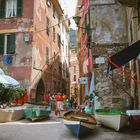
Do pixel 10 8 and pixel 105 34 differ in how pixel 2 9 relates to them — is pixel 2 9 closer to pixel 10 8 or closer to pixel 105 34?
pixel 10 8

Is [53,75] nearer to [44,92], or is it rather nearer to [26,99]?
[44,92]

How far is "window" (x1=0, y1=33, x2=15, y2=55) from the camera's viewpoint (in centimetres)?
2188

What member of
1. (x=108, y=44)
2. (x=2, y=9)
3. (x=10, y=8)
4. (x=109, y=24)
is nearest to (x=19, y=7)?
(x=10, y=8)

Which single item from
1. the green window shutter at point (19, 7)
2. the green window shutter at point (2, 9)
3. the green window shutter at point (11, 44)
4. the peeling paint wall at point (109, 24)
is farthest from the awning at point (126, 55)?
the green window shutter at point (2, 9)

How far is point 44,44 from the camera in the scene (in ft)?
82.9

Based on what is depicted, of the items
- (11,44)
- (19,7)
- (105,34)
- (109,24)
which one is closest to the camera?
(105,34)

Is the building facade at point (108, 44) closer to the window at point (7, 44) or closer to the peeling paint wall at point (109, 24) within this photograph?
the peeling paint wall at point (109, 24)

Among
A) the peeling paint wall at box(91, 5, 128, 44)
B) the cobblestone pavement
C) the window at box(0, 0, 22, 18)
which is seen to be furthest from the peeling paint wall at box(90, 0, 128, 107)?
the window at box(0, 0, 22, 18)

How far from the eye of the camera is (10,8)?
2295 cm

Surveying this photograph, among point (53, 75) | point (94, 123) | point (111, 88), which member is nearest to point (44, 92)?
point (53, 75)

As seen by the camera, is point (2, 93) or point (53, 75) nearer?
point (2, 93)

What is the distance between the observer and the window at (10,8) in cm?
2264

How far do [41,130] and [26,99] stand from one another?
7843 mm

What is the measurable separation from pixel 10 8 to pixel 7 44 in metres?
3.16
